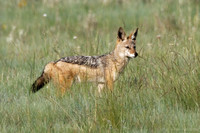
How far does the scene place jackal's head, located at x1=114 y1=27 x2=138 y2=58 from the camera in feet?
24.2

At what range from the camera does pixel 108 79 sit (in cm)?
719

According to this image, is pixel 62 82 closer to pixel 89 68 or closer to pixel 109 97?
pixel 89 68

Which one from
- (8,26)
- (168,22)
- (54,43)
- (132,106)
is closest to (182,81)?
(132,106)

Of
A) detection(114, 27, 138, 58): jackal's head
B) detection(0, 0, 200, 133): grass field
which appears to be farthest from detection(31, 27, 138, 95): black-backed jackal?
detection(0, 0, 200, 133): grass field

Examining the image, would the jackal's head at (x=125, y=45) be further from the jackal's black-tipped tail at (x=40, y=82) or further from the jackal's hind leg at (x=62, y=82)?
the jackal's black-tipped tail at (x=40, y=82)

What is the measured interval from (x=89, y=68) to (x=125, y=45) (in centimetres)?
66

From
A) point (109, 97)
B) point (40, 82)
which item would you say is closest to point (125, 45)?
point (40, 82)

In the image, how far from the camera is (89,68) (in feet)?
23.7

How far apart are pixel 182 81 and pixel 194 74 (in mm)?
287

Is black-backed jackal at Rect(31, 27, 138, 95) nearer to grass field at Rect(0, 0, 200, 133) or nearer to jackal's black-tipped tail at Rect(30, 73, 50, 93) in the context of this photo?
jackal's black-tipped tail at Rect(30, 73, 50, 93)

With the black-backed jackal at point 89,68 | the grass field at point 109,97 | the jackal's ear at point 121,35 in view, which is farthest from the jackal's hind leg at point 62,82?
the jackal's ear at point 121,35

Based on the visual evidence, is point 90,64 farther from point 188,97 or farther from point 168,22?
point 168,22

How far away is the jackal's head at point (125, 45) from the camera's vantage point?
24.2ft

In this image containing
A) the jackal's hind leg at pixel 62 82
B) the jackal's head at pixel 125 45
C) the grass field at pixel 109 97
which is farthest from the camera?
the jackal's head at pixel 125 45
